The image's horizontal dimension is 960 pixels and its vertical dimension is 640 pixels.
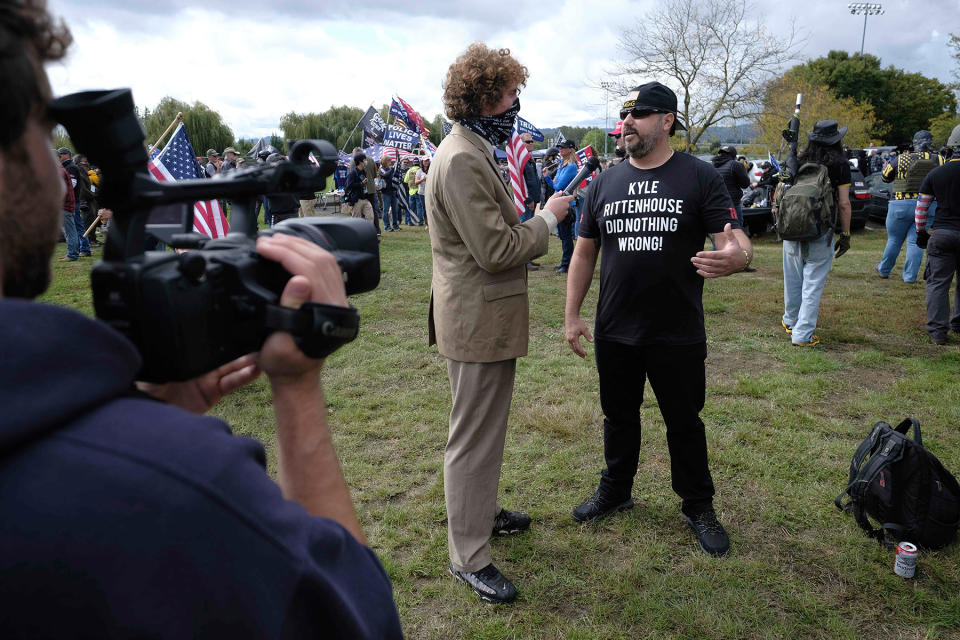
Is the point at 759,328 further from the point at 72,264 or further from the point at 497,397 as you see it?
the point at 72,264

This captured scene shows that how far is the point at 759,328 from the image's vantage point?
Answer: 7.04 meters

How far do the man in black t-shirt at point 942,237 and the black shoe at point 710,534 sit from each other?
15.4ft

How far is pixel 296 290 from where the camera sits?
91 cm

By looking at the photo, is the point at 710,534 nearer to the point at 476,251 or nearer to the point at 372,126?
the point at 476,251

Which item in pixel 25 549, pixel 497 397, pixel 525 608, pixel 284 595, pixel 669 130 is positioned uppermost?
pixel 669 130

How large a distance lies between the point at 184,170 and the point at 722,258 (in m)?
4.99

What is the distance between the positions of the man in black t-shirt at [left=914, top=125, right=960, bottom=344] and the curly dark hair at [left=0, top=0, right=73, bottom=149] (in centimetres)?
735

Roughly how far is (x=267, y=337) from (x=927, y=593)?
126 inches

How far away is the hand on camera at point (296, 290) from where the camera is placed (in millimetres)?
904

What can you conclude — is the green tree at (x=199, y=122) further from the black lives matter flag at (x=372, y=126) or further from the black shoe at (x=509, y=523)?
the black shoe at (x=509, y=523)

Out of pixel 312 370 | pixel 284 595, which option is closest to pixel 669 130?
pixel 312 370

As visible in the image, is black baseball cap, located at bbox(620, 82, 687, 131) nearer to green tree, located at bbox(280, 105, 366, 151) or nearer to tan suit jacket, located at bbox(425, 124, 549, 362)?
tan suit jacket, located at bbox(425, 124, 549, 362)

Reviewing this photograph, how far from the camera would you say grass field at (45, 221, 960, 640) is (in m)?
2.74

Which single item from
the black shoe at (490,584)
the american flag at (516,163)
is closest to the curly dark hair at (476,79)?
the american flag at (516,163)
